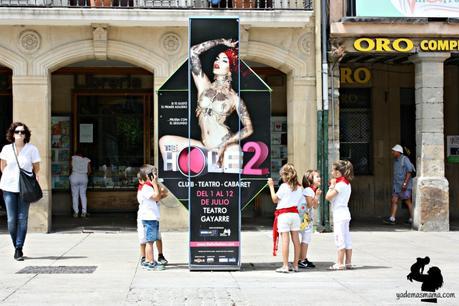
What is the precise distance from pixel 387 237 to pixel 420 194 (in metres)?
1.48

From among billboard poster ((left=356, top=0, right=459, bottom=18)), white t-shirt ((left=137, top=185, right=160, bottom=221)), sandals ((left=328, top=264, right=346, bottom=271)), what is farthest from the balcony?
sandals ((left=328, top=264, right=346, bottom=271))

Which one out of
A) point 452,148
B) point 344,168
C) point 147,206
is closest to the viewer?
point 147,206

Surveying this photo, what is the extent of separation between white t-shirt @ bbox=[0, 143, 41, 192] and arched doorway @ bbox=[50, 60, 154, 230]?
767 centimetres

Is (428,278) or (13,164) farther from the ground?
(13,164)

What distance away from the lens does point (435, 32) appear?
627 inches

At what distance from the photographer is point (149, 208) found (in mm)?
10203

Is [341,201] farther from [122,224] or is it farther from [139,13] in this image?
[122,224]

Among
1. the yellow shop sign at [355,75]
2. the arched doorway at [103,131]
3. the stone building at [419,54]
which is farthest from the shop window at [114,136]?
the stone building at [419,54]

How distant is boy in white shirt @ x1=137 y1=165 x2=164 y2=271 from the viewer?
1019 centimetres

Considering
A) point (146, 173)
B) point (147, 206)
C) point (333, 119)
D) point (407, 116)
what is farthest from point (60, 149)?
point (147, 206)

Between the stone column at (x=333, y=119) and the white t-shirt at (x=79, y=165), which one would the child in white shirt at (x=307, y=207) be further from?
the white t-shirt at (x=79, y=165)

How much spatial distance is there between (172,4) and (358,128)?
6251mm

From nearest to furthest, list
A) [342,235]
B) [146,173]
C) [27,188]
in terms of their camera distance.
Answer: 1. [146,173]
2. [342,235]
3. [27,188]

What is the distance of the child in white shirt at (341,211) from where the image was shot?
10.4m
